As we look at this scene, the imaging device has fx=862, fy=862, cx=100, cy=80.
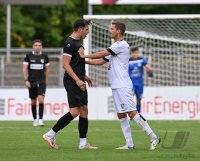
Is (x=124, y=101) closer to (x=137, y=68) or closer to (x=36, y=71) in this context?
(x=36, y=71)

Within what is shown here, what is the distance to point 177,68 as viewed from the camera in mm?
31266

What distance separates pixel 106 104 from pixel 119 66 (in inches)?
482

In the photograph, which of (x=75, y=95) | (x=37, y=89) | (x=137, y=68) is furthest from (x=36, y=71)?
(x=75, y=95)

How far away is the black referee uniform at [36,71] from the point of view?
71.0 feet

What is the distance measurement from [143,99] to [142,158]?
1390 centimetres

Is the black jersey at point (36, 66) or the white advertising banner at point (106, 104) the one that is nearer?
the black jersey at point (36, 66)

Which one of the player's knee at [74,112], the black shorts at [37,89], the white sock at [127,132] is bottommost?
the black shorts at [37,89]

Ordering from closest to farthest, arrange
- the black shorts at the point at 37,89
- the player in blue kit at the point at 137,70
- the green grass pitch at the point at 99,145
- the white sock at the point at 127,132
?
the green grass pitch at the point at 99,145
the white sock at the point at 127,132
the black shorts at the point at 37,89
the player in blue kit at the point at 137,70

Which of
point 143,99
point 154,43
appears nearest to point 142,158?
point 143,99

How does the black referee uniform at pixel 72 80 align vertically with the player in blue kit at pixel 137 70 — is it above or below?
above

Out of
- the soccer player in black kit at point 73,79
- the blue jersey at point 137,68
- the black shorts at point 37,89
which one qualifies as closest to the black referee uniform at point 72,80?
the soccer player in black kit at point 73,79

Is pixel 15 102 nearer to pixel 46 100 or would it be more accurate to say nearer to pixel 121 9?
→ pixel 46 100

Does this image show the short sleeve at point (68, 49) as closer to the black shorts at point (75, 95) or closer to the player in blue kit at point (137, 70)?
the black shorts at point (75, 95)

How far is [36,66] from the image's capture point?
21703mm
